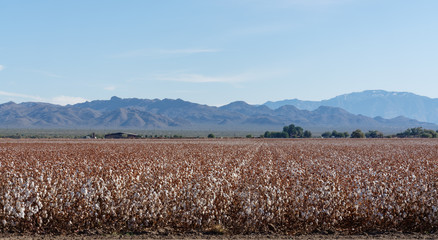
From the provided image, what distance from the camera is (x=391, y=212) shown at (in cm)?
1246

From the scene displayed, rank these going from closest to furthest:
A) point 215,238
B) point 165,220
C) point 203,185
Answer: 1. point 215,238
2. point 165,220
3. point 203,185

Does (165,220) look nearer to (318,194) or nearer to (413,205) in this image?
(318,194)

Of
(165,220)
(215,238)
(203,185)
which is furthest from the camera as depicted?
(203,185)

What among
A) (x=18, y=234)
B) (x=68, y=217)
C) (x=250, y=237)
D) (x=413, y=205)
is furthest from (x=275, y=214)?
(x=18, y=234)

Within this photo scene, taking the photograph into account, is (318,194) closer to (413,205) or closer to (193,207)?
(413,205)

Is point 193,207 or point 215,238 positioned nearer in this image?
point 215,238

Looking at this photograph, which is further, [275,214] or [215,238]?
[275,214]

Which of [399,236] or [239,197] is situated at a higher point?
[239,197]

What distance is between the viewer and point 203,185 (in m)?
14.1

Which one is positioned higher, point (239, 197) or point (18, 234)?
point (239, 197)

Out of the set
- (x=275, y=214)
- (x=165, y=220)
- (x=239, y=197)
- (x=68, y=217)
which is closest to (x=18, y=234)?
(x=68, y=217)

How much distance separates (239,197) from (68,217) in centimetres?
483

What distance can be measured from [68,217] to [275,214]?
5.70 meters

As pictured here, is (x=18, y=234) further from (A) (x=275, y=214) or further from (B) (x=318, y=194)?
(B) (x=318, y=194)
